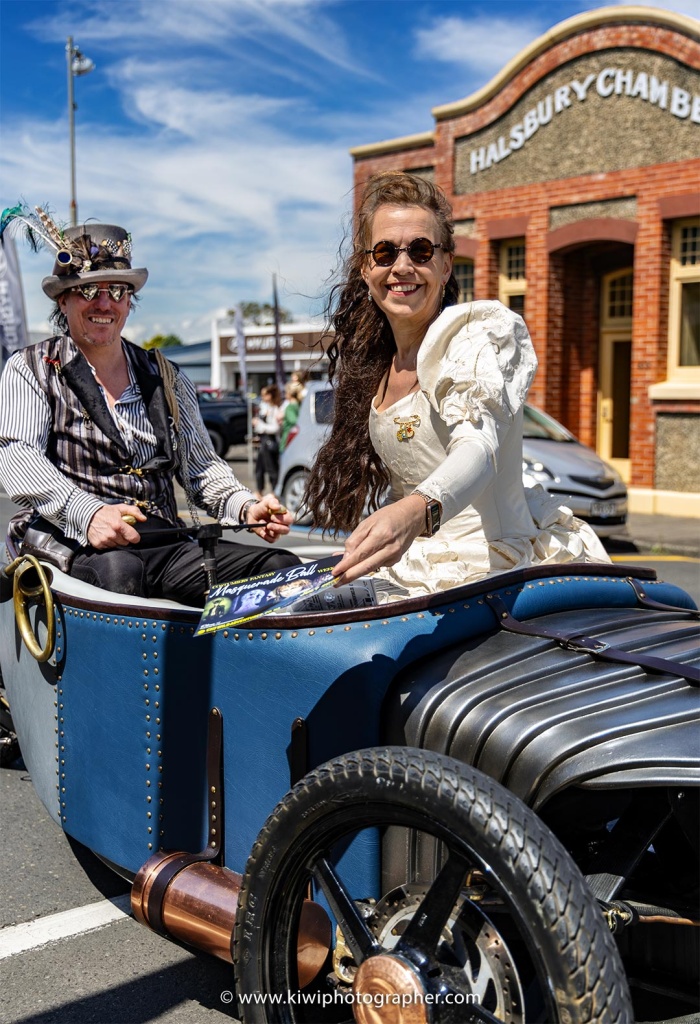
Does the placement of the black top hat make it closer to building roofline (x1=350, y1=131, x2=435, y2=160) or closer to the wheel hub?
the wheel hub

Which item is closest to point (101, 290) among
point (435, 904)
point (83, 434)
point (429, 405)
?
point (83, 434)

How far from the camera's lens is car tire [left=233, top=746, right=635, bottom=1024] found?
4.84ft

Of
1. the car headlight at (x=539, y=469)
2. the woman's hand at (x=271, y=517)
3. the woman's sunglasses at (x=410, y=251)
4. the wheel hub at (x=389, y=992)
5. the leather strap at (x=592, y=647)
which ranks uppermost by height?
the woman's sunglasses at (x=410, y=251)

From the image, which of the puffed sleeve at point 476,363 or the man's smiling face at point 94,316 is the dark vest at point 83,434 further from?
the puffed sleeve at point 476,363

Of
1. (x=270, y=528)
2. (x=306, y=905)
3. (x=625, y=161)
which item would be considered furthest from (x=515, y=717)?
(x=625, y=161)

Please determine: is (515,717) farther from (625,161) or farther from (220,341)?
(220,341)

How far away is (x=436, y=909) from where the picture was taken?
1.68 metres

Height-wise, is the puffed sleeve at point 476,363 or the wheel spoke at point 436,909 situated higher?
the puffed sleeve at point 476,363

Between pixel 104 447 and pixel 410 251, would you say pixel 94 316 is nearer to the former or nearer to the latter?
pixel 104 447

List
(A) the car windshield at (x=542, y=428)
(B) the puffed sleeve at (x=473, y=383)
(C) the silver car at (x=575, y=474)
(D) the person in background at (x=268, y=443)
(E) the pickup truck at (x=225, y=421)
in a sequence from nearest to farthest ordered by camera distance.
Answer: (B) the puffed sleeve at (x=473, y=383) → (C) the silver car at (x=575, y=474) → (A) the car windshield at (x=542, y=428) → (D) the person in background at (x=268, y=443) → (E) the pickup truck at (x=225, y=421)

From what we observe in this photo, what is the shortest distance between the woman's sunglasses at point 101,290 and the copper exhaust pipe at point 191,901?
174cm

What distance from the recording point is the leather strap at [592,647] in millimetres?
1886

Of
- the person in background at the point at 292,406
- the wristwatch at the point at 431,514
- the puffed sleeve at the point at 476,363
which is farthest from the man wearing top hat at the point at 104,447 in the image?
the person in background at the point at 292,406

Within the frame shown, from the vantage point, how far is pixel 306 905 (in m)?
2.01
